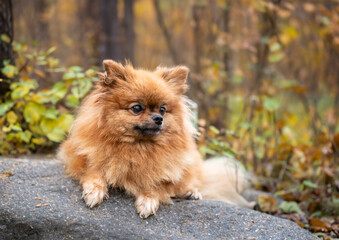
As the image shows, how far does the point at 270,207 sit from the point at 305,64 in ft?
16.7

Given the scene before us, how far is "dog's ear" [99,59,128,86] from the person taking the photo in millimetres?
3429

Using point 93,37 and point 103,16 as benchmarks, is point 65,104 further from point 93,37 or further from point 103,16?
point 93,37

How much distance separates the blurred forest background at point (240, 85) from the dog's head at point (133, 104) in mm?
637

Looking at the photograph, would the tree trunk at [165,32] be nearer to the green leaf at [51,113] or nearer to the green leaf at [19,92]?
the green leaf at [51,113]

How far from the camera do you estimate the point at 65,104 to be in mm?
5008

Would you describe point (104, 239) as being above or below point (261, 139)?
above

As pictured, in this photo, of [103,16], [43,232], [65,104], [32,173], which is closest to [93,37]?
[103,16]

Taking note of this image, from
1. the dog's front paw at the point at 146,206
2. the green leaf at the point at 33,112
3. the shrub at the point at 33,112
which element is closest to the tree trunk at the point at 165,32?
the shrub at the point at 33,112

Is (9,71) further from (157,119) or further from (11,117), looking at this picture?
(157,119)

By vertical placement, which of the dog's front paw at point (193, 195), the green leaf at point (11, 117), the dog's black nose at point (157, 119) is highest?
the dog's black nose at point (157, 119)

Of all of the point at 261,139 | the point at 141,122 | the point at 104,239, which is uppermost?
the point at 141,122

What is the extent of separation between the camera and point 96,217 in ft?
9.77

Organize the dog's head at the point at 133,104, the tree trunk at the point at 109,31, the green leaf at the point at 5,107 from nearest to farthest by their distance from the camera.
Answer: the dog's head at the point at 133,104 → the green leaf at the point at 5,107 → the tree trunk at the point at 109,31

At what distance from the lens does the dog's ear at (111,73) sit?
343cm
